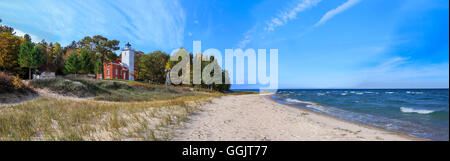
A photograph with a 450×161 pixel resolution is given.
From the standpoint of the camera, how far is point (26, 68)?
3353cm

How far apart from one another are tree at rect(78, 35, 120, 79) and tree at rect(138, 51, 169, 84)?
13123mm

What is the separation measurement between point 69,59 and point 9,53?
9.09 metres

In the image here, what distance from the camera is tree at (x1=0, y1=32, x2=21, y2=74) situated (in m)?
28.8

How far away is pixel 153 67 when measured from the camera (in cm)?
4759

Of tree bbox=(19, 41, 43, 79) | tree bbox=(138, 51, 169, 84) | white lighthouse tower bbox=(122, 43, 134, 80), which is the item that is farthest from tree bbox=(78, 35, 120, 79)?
tree bbox=(19, 41, 43, 79)

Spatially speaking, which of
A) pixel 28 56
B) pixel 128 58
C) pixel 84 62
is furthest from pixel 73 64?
pixel 128 58

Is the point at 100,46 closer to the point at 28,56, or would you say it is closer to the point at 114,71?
the point at 114,71

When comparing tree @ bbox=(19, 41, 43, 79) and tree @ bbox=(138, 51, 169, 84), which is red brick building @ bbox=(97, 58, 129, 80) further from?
tree @ bbox=(19, 41, 43, 79)

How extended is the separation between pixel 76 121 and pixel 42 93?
18021 mm

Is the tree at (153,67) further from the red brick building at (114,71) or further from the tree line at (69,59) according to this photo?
the red brick building at (114,71)

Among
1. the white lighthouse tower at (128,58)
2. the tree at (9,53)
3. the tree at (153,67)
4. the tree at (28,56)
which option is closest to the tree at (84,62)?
the tree at (28,56)
